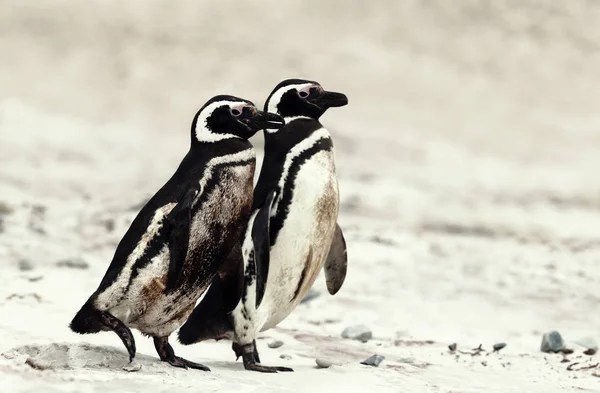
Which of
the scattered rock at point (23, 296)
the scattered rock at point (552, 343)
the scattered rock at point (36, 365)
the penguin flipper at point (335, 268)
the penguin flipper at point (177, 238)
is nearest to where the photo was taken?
the scattered rock at point (36, 365)

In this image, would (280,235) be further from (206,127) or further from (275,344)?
(275,344)

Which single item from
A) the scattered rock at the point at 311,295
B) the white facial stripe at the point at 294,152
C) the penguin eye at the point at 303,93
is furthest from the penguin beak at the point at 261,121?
the scattered rock at the point at 311,295

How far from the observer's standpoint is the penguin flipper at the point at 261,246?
154 inches

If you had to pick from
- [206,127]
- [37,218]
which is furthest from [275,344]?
[37,218]

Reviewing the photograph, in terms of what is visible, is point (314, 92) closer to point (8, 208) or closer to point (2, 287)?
point (2, 287)

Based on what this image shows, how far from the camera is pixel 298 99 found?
4.24 meters

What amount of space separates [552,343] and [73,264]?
3325 millimetres

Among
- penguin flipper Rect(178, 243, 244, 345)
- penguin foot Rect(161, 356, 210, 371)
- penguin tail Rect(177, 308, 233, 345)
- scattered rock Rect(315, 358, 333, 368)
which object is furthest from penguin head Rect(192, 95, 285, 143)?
scattered rock Rect(315, 358, 333, 368)

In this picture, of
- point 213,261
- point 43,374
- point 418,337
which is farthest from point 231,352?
point 43,374

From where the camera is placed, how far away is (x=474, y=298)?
6.76 metres

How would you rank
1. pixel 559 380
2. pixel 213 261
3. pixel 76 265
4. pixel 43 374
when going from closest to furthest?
pixel 43 374 → pixel 213 261 → pixel 559 380 → pixel 76 265

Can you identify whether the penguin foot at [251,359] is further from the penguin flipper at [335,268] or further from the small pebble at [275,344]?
the penguin flipper at [335,268]

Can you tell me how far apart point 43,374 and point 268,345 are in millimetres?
1941

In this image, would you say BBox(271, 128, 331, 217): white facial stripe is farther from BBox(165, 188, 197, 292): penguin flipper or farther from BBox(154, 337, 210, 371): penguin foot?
BBox(154, 337, 210, 371): penguin foot
